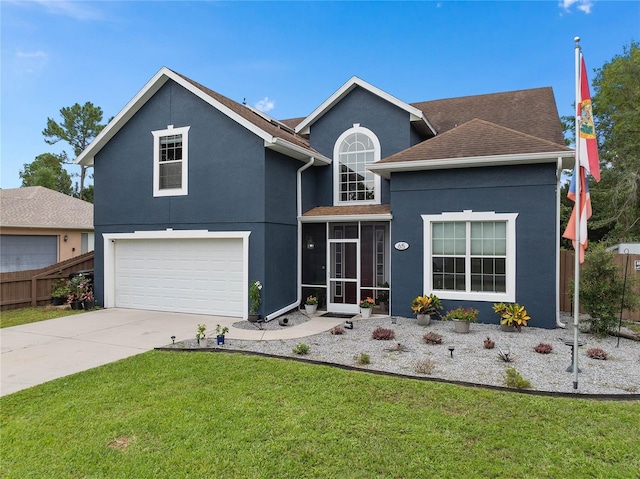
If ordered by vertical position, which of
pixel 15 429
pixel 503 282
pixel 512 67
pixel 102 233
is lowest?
pixel 15 429

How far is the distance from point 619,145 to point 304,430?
26.7 metres

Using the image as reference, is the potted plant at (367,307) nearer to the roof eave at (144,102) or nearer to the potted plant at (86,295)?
the roof eave at (144,102)

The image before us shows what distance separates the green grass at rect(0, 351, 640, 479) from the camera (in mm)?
Answer: 3600

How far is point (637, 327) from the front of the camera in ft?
30.9

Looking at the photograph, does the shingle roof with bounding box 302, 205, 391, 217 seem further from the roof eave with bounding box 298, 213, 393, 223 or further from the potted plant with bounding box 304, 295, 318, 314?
the potted plant with bounding box 304, 295, 318, 314

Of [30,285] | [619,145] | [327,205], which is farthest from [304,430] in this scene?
[619,145]

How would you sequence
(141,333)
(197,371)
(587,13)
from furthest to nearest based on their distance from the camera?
(587,13) → (141,333) → (197,371)

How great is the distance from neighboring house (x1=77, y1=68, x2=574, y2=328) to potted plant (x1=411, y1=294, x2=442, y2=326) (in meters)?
0.35

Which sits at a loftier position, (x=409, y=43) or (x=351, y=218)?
(x=409, y=43)

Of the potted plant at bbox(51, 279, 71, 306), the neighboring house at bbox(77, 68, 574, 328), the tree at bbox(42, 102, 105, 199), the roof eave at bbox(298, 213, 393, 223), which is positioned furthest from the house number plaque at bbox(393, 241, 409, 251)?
the tree at bbox(42, 102, 105, 199)

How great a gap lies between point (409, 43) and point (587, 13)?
7.19 meters

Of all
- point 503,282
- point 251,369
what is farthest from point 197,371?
point 503,282

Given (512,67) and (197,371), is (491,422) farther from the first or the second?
(512,67)

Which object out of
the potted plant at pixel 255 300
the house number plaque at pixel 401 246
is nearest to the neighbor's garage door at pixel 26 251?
the potted plant at pixel 255 300
